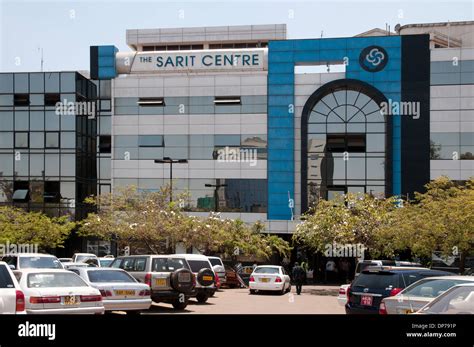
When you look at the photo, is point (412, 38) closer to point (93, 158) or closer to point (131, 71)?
point (131, 71)

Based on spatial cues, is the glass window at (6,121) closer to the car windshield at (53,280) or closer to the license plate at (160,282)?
the license plate at (160,282)

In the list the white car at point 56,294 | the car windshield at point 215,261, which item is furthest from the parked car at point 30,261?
the car windshield at point 215,261

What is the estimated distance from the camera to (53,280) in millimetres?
14445

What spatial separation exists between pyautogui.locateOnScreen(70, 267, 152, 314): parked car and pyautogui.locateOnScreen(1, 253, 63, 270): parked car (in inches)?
193

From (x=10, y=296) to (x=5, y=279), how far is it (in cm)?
45

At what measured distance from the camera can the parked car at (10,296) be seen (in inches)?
454

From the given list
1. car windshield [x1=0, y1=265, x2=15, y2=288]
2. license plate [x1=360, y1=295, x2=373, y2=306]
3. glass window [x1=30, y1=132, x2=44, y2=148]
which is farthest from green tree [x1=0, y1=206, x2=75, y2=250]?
license plate [x1=360, y1=295, x2=373, y2=306]

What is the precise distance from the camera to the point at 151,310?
811 inches

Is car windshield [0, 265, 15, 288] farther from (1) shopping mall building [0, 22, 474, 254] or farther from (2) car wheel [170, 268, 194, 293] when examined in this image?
(1) shopping mall building [0, 22, 474, 254]

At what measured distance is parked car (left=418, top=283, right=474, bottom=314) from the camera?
973 cm

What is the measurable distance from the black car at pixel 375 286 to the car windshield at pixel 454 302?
15.1 ft

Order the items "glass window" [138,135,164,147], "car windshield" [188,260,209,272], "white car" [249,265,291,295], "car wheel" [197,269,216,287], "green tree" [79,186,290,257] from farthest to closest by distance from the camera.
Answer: "glass window" [138,135,164,147] < "green tree" [79,186,290,257] < "white car" [249,265,291,295] < "car windshield" [188,260,209,272] < "car wheel" [197,269,216,287]

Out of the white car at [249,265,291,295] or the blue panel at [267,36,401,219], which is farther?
the blue panel at [267,36,401,219]
